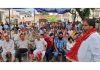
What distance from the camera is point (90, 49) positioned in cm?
294

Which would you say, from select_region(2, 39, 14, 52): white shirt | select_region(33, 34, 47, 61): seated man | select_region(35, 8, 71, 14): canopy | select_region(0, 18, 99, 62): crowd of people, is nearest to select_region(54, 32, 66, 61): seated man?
select_region(0, 18, 99, 62): crowd of people

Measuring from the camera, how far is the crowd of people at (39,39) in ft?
9.64

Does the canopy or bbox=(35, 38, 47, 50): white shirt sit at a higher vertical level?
the canopy

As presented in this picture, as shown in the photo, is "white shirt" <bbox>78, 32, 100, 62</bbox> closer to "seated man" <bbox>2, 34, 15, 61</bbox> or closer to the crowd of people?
the crowd of people

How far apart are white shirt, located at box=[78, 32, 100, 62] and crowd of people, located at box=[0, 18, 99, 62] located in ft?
0.44

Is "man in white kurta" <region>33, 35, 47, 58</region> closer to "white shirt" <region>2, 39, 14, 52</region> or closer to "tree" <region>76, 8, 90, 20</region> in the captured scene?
"white shirt" <region>2, 39, 14, 52</region>

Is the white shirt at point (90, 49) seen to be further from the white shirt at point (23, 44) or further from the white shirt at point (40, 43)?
the white shirt at point (23, 44)

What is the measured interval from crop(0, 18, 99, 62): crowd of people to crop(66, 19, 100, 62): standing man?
6 centimetres

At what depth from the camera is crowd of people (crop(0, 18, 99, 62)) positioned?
2.94 meters

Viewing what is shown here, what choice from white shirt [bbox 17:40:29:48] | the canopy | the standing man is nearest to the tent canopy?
the canopy

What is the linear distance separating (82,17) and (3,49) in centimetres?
104

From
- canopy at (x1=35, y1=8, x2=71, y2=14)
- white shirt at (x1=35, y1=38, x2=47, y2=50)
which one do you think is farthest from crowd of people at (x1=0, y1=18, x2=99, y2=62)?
canopy at (x1=35, y1=8, x2=71, y2=14)

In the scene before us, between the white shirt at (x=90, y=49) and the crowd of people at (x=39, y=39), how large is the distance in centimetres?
13
